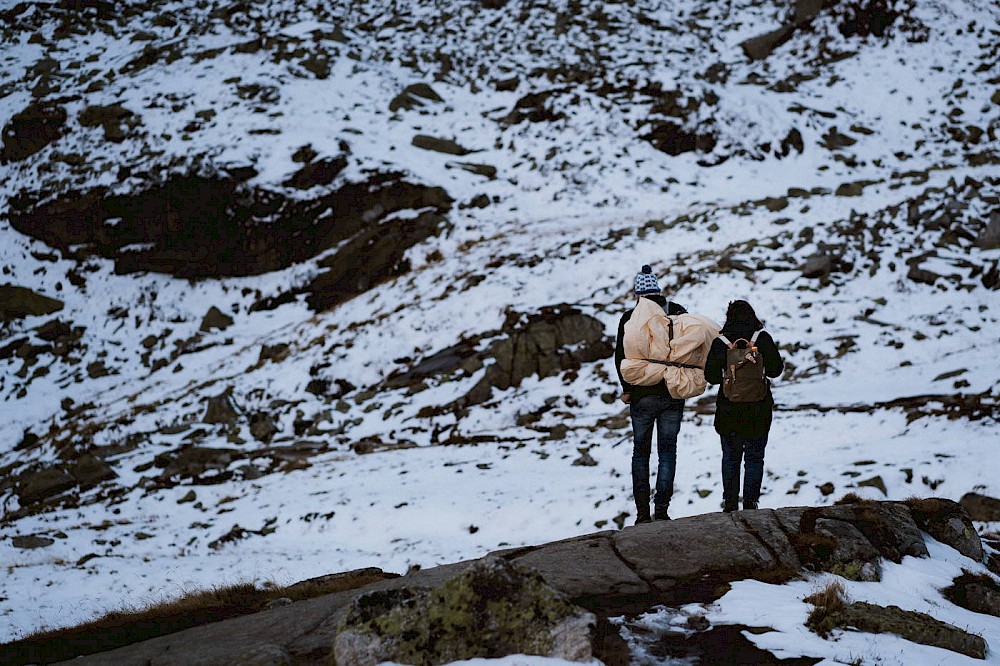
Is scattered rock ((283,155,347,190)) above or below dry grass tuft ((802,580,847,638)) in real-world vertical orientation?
below

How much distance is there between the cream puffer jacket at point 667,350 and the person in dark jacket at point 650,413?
0.37 feet

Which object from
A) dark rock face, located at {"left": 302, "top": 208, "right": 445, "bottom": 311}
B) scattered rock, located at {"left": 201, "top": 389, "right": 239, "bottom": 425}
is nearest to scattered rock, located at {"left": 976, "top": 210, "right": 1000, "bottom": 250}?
dark rock face, located at {"left": 302, "top": 208, "right": 445, "bottom": 311}

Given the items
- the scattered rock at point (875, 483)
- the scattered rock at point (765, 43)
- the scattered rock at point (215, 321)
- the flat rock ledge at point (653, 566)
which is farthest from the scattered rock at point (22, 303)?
the scattered rock at point (765, 43)

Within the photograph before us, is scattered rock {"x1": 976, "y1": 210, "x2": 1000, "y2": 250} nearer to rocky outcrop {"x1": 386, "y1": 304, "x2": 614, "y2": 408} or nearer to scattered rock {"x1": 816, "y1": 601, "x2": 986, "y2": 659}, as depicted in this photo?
rocky outcrop {"x1": 386, "y1": 304, "x2": 614, "y2": 408}

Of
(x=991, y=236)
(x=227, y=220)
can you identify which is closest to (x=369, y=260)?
(x=227, y=220)

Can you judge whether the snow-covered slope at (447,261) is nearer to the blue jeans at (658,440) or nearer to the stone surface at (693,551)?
the blue jeans at (658,440)

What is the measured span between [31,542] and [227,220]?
15219 mm

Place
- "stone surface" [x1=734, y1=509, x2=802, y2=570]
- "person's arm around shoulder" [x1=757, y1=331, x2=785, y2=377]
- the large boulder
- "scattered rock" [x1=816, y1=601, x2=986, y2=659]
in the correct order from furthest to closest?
"person's arm around shoulder" [x1=757, y1=331, x2=785, y2=377]
"stone surface" [x1=734, y1=509, x2=802, y2=570]
"scattered rock" [x1=816, y1=601, x2=986, y2=659]
the large boulder

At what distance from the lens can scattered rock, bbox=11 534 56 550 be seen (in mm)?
9984

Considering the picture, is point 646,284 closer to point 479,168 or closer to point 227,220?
point 479,168

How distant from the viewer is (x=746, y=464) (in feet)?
19.2

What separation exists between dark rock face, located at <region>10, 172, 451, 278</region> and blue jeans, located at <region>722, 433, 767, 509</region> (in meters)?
18.2

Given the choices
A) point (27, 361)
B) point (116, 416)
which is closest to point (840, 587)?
point (116, 416)

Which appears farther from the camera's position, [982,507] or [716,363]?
[982,507]
